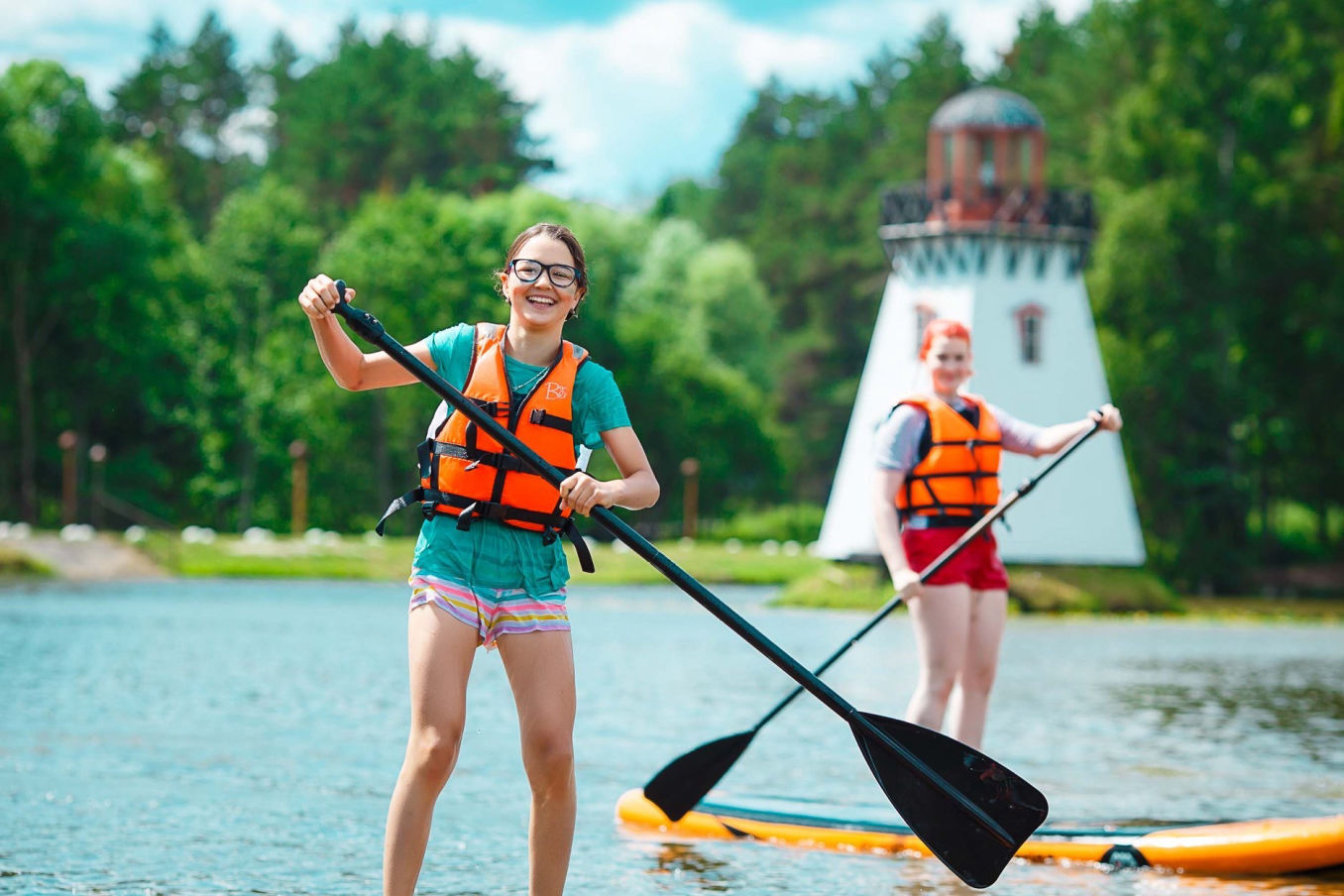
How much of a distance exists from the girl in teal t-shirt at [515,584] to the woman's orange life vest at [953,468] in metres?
2.72

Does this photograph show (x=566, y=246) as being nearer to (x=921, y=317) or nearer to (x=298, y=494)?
(x=921, y=317)

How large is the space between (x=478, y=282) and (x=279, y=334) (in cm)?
502

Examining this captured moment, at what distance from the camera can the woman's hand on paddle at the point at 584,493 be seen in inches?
194

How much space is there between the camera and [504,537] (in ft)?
16.8

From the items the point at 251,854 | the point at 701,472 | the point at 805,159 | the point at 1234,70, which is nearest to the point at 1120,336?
the point at 1234,70

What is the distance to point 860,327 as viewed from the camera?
→ 215 ft

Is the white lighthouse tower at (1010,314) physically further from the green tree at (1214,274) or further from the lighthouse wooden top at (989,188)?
the green tree at (1214,274)

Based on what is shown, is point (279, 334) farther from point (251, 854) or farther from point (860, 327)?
point (251, 854)

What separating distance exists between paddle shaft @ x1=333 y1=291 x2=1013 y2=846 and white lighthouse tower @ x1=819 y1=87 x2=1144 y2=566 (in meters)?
27.5

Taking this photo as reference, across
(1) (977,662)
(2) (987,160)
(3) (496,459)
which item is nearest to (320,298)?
(3) (496,459)

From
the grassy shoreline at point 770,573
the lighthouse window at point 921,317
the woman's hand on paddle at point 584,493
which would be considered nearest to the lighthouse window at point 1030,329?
the lighthouse window at point 921,317

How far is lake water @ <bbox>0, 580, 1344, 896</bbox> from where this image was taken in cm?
689

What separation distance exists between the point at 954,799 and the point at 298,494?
44703mm

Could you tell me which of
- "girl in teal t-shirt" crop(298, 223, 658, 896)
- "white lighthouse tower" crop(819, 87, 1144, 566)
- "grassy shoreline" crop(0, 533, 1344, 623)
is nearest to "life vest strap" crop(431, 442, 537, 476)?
"girl in teal t-shirt" crop(298, 223, 658, 896)
